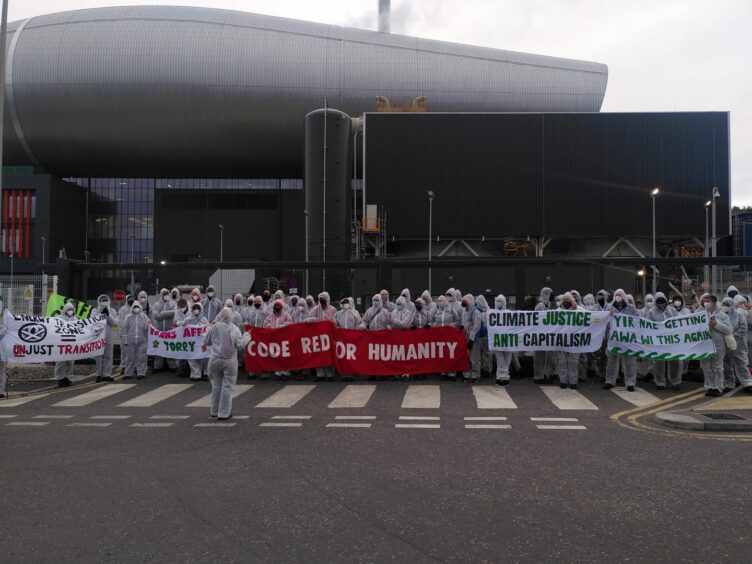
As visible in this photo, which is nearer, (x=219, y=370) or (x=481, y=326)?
(x=219, y=370)

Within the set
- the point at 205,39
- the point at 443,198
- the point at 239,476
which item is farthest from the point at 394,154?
the point at 239,476

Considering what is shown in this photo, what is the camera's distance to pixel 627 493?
5.29m

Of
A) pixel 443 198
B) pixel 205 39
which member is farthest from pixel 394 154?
pixel 205 39

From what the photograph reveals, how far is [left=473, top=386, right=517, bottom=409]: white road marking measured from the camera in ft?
31.9

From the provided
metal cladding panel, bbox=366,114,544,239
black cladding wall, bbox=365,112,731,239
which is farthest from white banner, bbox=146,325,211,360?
black cladding wall, bbox=365,112,731,239

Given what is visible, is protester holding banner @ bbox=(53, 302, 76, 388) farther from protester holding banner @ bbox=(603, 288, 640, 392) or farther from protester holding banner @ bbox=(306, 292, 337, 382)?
protester holding banner @ bbox=(603, 288, 640, 392)

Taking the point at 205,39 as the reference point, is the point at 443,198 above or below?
below

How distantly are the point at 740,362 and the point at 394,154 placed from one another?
34289mm

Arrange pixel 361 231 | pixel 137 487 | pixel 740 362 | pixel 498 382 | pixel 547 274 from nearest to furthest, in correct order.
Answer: pixel 137 487 < pixel 740 362 < pixel 498 382 < pixel 547 274 < pixel 361 231

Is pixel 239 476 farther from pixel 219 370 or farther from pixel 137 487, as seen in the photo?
pixel 219 370

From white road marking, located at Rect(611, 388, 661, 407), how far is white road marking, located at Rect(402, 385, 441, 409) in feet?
11.4

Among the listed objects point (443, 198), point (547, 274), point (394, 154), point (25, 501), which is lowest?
point (25, 501)

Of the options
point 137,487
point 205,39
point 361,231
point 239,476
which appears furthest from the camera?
point 205,39

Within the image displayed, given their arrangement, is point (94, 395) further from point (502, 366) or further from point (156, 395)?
point (502, 366)
